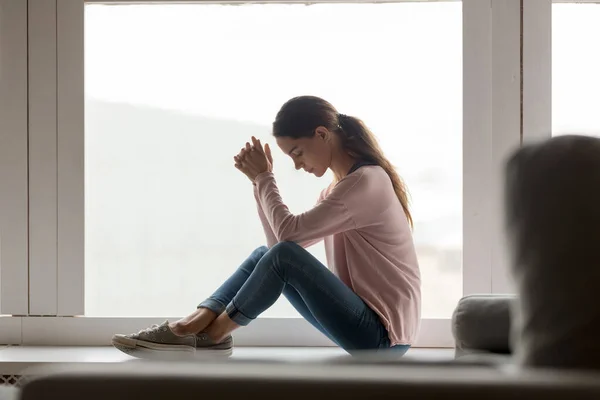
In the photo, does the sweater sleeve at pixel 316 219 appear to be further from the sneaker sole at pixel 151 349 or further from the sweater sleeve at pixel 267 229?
the sneaker sole at pixel 151 349

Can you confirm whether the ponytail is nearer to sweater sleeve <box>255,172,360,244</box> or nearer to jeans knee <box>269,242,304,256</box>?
sweater sleeve <box>255,172,360,244</box>

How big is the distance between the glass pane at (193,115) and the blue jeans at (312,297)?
1.52ft

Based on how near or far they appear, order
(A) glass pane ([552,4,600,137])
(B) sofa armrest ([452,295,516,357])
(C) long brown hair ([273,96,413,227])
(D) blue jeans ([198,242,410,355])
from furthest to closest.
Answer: (A) glass pane ([552,4,600,137])
(C) long brown hair ([273,96,413,227])
(D) blue jeans ([198,242,410,355])
(B) sofa armrest ([452,295,516,357])

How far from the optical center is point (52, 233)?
2.80 metres

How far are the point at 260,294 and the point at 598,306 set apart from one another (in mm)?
1642

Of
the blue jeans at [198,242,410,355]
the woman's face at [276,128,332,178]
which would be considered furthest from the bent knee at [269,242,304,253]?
the woman's face at [276,128,332,178]

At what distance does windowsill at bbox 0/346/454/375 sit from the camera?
235cm

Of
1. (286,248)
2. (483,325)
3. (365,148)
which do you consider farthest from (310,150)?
(483,325)

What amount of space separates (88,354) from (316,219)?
0.85 metres

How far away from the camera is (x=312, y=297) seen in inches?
90.9

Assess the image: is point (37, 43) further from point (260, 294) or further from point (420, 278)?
point (420, 278)

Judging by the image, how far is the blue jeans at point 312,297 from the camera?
2303 millimetres

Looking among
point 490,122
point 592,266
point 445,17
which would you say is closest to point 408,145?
point 490,122

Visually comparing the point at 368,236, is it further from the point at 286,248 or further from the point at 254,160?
the point at 254,160
